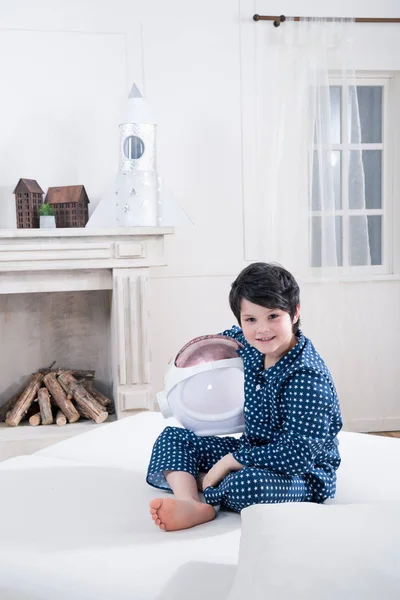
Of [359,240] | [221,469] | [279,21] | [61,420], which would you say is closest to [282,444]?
[221,469]

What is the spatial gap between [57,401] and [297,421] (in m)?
2.09

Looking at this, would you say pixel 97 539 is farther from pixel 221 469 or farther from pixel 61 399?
pixel 61 399

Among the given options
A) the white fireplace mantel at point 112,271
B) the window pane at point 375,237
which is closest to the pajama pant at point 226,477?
the white fireplace mantel at point 112,271

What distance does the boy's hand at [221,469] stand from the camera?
1663 millimetres

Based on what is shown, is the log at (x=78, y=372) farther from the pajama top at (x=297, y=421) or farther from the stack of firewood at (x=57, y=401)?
the pajama top at (x=297, y=421)

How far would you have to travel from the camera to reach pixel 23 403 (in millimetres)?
3441

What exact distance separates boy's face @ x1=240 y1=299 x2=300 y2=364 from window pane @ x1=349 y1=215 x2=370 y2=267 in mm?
2178

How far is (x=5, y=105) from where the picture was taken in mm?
3523

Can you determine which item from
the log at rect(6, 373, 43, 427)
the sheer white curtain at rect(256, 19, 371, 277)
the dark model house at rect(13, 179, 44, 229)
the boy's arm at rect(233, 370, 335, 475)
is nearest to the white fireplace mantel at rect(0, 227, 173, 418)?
the dark model house at rect(13, 179, 44, 229)

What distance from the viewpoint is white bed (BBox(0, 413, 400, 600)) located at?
3.99 ft

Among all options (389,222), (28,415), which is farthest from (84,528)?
(389,222)

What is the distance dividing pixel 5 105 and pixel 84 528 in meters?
2.64

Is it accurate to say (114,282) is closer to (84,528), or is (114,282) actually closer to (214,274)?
(214,274)

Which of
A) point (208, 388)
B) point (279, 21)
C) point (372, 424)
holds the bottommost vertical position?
point (372, 424)
